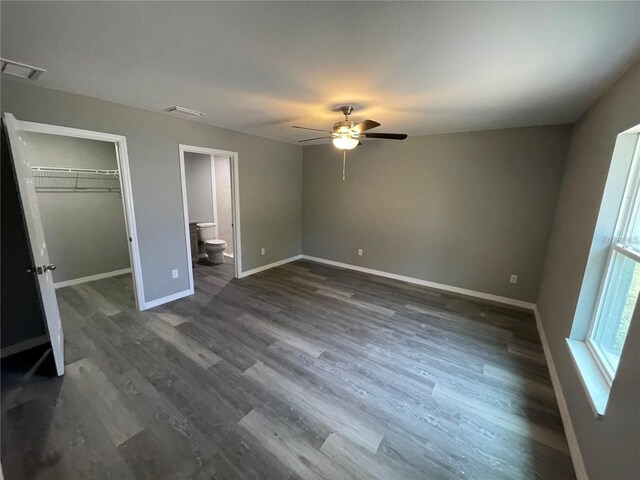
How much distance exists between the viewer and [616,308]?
5.52 feet

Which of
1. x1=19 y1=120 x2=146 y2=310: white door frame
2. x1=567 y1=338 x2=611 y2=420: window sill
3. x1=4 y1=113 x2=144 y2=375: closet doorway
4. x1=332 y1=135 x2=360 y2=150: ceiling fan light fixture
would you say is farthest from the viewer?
x1=4 y1=113 x2=144 y2=375: closet doorway

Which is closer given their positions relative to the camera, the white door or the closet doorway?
the white door

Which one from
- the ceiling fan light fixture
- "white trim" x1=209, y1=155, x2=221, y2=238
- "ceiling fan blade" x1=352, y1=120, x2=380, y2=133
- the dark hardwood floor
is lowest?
the dark hardwood floor

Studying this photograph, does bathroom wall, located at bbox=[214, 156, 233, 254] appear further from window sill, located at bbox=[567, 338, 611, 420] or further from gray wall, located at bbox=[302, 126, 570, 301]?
window sill, located at bbox=[567, 338, 611, 420]

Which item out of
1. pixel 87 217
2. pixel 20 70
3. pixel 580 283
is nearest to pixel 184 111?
pixel 20 70

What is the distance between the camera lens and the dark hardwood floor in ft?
4.79

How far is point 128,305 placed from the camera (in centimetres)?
323

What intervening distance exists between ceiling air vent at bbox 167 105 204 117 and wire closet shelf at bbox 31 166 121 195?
151cm

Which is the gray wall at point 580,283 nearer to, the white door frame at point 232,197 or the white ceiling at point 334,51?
the white ceiling at point 334,51

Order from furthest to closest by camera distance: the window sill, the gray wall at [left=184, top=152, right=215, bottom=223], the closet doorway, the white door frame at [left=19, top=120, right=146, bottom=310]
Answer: the gray wall at [left=184, top=152, right=215, bottom=223], the closet doorway, the white door frame at [left=19, top=120, right=146, bottom=310], the window sill

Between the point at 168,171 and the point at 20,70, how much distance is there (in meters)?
1.39

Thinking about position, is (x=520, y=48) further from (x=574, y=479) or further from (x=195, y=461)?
(x=195, y=461)

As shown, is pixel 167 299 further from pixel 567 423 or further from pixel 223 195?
pixel 567 423

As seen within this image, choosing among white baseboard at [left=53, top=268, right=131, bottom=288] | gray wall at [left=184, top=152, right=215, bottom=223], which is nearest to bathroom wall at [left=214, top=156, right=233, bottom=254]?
gray wall at [left=184, top=152, right=215, bottom=223]
